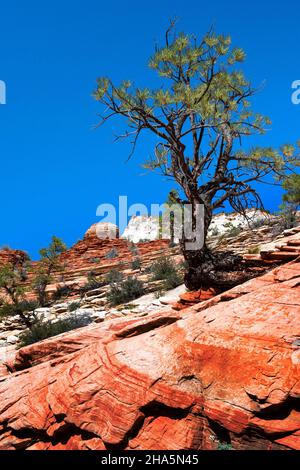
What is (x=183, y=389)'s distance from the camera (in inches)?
180

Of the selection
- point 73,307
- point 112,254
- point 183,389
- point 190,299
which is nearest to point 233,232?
point 112,254

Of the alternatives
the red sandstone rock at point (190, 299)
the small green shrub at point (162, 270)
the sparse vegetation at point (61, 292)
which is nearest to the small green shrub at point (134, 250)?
the sparse vegetation at point (61, 292)

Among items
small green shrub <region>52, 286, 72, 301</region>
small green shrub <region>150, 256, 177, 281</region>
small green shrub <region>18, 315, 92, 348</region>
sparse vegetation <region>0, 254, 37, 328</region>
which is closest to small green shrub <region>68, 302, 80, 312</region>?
sparse vegetation <region>0, 254, 37, 328</region>

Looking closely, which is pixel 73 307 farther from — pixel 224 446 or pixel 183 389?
pixel 224 446

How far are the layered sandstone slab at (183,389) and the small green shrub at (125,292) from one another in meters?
7.59

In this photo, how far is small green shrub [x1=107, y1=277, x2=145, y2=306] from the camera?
45.4ft

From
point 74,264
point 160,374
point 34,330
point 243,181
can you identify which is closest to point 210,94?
point 243,181

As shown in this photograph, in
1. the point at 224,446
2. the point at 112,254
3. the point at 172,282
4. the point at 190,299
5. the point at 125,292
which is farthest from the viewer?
the point at 112,254

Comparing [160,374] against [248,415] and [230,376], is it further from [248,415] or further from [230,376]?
[248,415]

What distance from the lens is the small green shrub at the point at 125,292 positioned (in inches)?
545

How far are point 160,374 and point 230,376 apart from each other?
875 millimetres

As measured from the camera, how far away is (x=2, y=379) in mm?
7148

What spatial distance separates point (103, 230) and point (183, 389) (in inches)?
1393

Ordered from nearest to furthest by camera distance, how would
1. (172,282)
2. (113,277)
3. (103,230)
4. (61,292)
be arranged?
(172,282) → (113,277) → (61,292) → (103,230)
